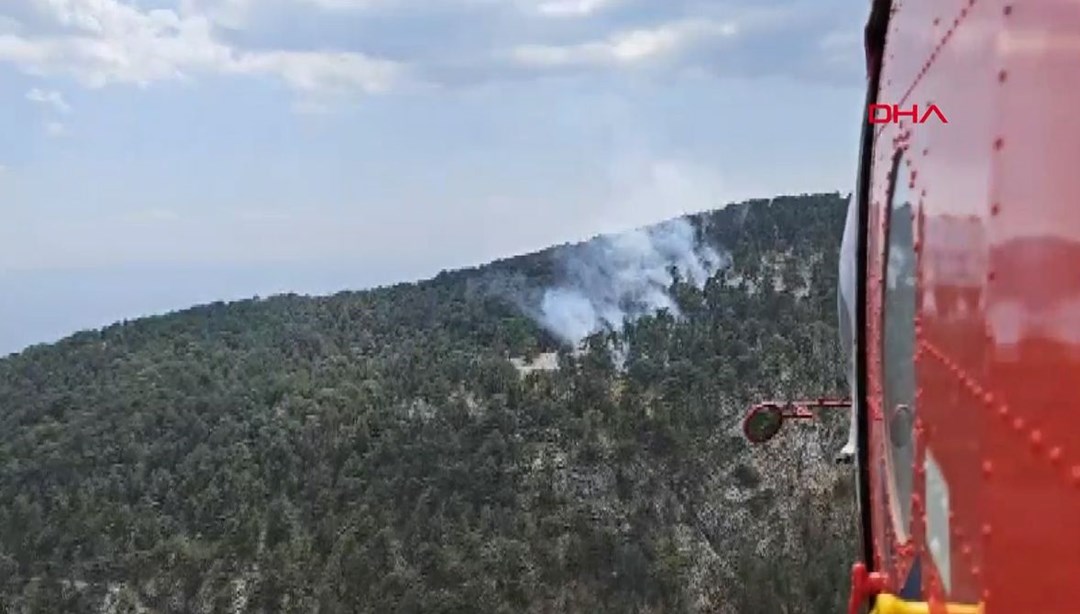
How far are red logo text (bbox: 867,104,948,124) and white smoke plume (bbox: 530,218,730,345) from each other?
145 ft

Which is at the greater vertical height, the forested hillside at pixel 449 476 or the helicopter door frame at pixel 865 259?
the helicopter door frame at pixel 865 259

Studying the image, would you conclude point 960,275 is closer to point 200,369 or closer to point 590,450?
point 590,450

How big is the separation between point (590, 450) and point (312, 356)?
1761 centimetres

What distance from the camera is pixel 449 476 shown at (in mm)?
33344

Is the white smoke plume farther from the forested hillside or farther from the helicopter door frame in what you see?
the helicopter door frame

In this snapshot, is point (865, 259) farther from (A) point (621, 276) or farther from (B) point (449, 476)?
(A) point (621, 276)

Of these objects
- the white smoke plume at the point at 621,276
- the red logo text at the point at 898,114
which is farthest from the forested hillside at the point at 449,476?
the red logo text at the point at 898,114

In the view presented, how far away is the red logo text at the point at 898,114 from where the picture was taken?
2.32 m

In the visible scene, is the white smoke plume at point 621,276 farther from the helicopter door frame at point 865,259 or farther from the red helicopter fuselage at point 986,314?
the red helicopter fuselage at point 986,314

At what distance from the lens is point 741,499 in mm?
33781

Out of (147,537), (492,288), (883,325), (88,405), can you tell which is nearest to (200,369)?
(88,405)

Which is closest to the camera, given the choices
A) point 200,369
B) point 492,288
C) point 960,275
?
point 960,275

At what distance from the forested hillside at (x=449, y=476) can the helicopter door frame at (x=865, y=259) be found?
23055 millimetres

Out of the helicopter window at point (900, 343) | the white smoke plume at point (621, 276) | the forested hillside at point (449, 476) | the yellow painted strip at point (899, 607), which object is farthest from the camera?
the white smoke plume at point (621, 276)
